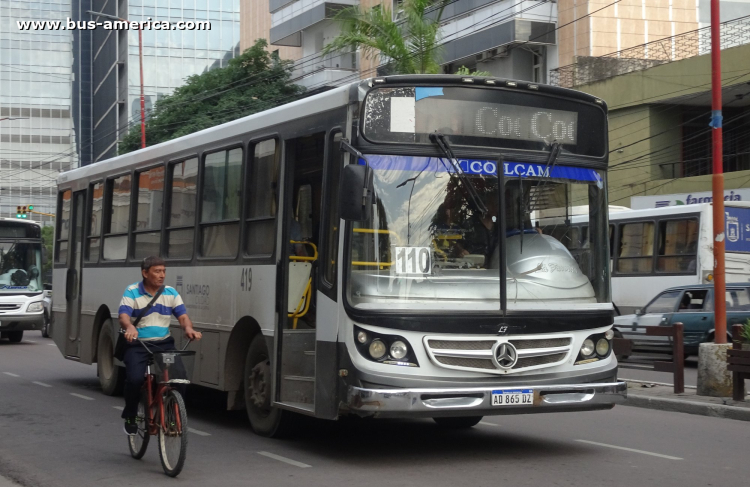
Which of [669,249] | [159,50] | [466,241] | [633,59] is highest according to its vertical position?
[159,50]

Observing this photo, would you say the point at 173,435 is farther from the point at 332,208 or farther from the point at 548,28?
the point at 548,28

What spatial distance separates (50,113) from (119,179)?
105 meters

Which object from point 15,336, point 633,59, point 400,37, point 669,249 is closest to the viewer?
point 669,249

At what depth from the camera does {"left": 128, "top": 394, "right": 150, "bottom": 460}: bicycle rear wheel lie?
27.9 feet

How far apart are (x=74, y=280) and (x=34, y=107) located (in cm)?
10385

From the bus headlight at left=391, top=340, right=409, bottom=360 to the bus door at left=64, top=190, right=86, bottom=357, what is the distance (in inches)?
325

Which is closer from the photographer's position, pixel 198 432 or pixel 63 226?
pixel 198 432

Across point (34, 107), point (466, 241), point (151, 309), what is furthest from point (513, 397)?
point (34, 107)

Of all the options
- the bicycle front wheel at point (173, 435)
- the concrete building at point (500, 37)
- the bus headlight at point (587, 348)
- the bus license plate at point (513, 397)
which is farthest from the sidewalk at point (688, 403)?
the concrete building at point (500, 37)

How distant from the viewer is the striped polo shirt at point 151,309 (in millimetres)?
8445

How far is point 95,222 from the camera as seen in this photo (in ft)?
48.6

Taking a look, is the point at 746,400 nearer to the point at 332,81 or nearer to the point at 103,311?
the point at 103,311

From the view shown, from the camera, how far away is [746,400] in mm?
12375

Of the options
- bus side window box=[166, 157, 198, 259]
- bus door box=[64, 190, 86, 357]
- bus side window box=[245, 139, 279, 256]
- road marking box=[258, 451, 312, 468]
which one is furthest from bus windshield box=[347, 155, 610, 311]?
bus door box=[64, 190, 86, 357]
